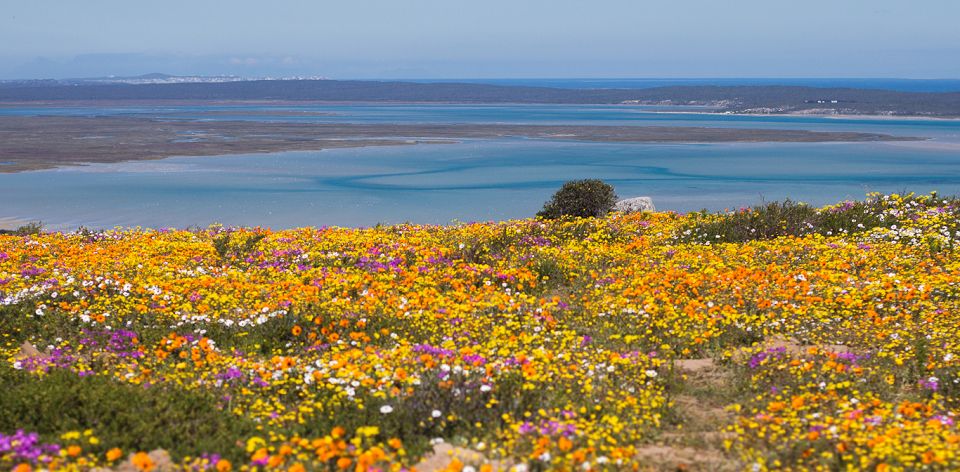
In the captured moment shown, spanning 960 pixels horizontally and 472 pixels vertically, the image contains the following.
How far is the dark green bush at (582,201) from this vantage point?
2416 centimetres

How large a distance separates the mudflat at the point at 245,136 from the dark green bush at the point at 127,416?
194ft

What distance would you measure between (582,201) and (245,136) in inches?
2849

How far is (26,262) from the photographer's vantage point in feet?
45.1

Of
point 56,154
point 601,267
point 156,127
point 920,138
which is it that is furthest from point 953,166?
point 156,127

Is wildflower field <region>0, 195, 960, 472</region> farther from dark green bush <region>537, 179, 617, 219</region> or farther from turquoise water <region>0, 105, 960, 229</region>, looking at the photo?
turquoise water <region>0, 105, 960, 229</region>

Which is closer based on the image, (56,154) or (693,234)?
(693,234)

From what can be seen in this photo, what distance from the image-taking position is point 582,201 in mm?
24156

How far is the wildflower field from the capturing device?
6.36m

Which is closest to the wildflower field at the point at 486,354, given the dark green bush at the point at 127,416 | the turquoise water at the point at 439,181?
the dark green bush at the point at 127,416

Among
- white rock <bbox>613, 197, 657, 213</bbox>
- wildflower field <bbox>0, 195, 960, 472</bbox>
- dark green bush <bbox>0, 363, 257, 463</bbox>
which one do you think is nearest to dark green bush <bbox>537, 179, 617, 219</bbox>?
white rock <bbox>613, 197, 657, 213</bbox>

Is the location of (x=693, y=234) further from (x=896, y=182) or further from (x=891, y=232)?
(x=896, y=182)

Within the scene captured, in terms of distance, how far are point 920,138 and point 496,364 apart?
325ft

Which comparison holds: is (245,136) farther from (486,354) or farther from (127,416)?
(127,416)

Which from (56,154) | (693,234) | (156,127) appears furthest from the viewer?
(156,127)
